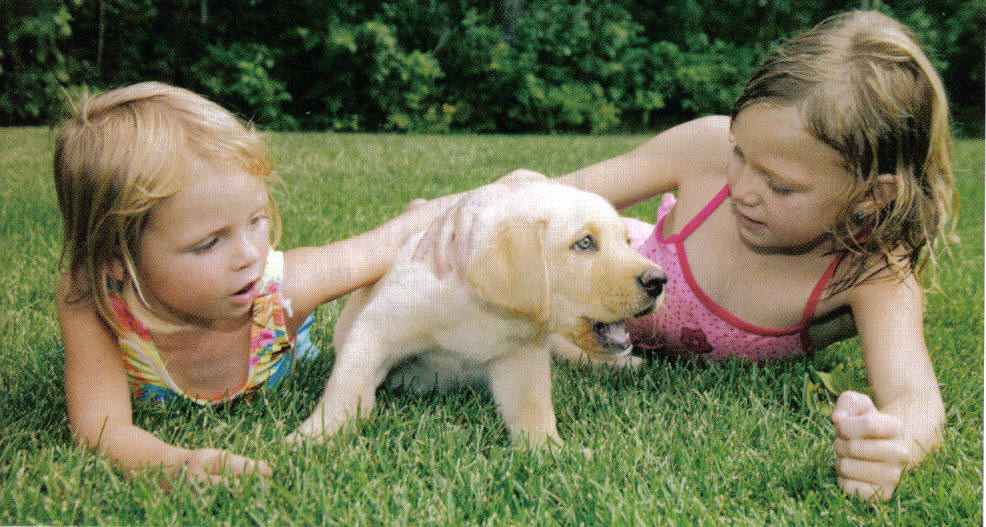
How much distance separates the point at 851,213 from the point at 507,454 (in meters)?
1.10

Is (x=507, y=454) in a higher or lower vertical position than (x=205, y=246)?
lower

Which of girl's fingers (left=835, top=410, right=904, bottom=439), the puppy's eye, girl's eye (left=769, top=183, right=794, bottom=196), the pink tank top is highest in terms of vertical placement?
the puppy's eye

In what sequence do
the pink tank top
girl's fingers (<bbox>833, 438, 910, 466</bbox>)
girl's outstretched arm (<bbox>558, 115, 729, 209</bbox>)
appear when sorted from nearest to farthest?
girl's fingers (<bbox>833, 438, 910, 466</bbox>)
the pink tank top
girl's outstretched arm (<bbox>558, 115, 729, 209</bbox>)

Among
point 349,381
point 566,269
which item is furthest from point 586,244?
point 349,381

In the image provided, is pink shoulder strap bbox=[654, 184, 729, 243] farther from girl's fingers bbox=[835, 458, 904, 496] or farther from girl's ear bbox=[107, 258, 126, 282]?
girl's ear bbox=[107, 258, 126, 282]

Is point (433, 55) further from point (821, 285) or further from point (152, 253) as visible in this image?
point (152, 253)

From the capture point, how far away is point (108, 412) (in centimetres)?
192

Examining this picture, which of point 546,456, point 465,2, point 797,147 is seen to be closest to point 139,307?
point 546,456

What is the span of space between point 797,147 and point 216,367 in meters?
1.56

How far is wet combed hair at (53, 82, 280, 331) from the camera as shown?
5.97 ft

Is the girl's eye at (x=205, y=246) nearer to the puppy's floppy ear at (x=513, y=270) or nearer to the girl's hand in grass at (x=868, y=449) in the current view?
the puppy's floppy ear at (x=513, y=270)

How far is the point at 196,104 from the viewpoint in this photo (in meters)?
2.01

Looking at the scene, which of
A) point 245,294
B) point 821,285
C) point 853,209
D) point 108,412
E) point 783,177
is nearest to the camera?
point 108,412

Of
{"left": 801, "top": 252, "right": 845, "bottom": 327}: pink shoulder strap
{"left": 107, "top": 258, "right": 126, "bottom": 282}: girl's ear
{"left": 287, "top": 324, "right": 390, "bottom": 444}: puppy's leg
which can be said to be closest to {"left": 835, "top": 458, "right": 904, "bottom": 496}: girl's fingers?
{"left": 801, "top": 252, "right": 845, "bottom": 327}: pink shoulder strap
